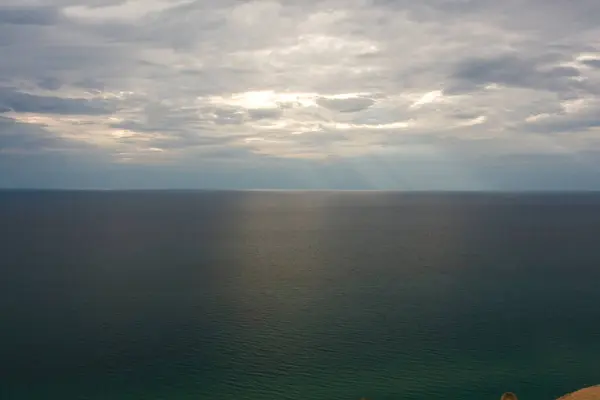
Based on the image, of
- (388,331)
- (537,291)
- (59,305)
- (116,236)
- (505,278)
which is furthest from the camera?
(116,236)

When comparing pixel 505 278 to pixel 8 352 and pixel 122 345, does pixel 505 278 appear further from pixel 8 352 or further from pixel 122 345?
pixel 8 352

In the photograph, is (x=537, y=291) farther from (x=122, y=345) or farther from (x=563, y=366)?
(x=122, y=345)

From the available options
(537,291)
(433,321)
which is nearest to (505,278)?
(537,291)

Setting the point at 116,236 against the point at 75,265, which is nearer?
the point at 75,265

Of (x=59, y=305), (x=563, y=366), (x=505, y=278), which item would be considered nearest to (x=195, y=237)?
(x=59, y=305)

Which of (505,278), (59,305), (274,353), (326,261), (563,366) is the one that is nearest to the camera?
(563,366)

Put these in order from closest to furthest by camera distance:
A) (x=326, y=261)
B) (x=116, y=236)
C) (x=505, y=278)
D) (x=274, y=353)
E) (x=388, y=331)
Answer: (x=274, y=353) → (x=388, y=331) → (x=505, y=278) → (x=326, y=261) → (x=116, y=236)
